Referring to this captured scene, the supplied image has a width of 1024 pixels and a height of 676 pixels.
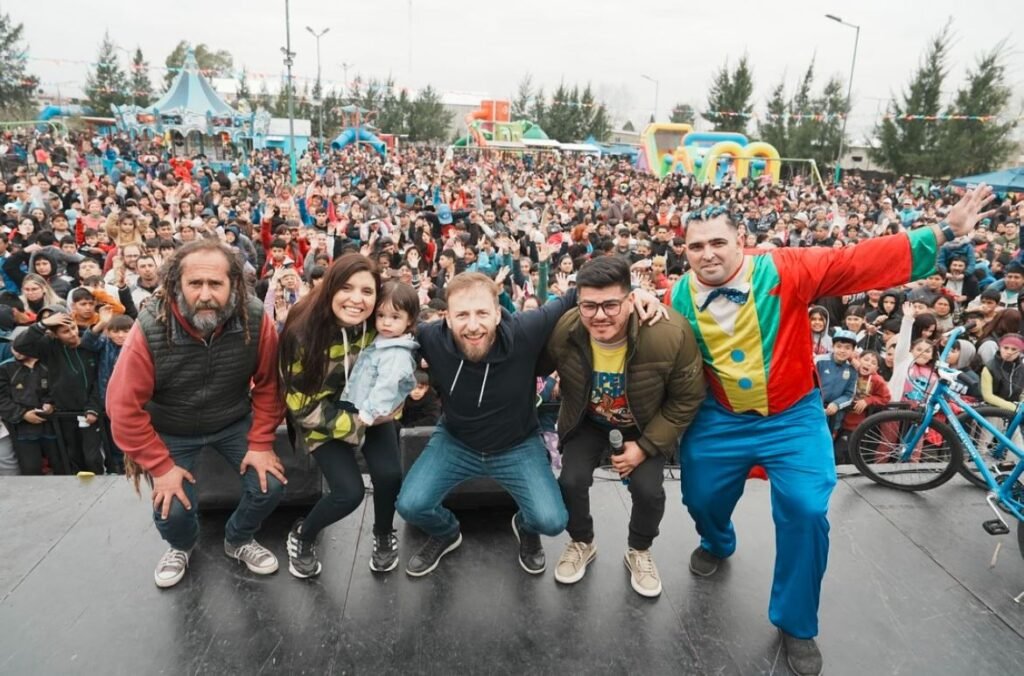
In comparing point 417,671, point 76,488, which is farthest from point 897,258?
point 76,488

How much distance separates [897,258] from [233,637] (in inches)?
125

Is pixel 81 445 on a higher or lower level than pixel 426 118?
lower

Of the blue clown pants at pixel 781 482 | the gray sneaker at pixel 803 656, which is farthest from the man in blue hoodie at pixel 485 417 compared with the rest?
the gray sneaker at pixel 803 656

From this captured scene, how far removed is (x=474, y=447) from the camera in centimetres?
307

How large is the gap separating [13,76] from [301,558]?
5648 centimetres

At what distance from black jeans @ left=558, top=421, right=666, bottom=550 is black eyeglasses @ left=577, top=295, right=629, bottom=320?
647 mm

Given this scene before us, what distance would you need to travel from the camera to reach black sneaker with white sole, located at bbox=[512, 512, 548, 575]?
3120mm

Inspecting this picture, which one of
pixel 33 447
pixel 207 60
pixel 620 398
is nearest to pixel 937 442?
pixel 620 398

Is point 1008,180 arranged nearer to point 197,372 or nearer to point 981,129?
point 981,129

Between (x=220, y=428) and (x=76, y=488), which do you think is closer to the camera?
(x=220, y=428)

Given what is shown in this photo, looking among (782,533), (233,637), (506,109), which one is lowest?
(233,637)

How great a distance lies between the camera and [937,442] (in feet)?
14.6

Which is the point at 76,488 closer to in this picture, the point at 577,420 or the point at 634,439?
the point at 577,420

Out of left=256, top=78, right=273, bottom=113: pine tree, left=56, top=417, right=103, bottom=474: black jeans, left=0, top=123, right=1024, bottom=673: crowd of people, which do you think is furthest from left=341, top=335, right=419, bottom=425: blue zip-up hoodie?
left=256, top=78, right=273, bottom=113: pine tree
